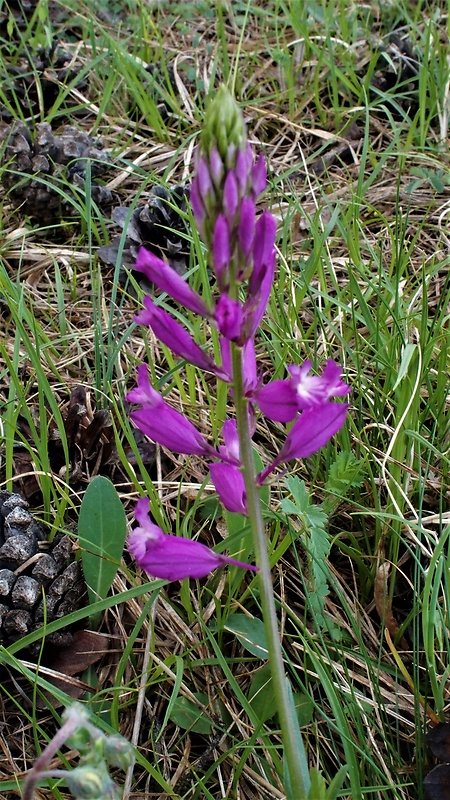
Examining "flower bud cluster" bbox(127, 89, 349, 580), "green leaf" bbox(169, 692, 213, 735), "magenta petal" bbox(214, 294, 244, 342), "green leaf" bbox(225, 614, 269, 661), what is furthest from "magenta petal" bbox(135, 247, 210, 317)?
"green leaf" bbox(169, 692, 213, 735)

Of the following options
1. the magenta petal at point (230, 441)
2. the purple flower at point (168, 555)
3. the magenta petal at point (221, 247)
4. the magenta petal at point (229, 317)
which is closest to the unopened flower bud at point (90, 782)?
the purple flower at point (168, 555)

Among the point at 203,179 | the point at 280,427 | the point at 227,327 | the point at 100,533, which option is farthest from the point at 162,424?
the point at 280,427

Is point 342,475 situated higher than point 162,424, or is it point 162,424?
point 162,424

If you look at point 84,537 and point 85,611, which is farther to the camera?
point 84,537

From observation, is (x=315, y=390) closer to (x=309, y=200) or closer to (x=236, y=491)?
(x=236, y=491)

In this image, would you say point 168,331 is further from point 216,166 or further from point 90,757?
point 90,757

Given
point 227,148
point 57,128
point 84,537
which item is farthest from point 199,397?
point 57,128

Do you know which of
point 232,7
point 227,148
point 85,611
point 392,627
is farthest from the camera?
point 232,7
